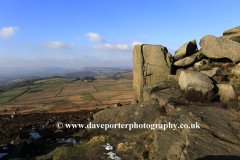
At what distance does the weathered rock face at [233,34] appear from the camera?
16870 mm

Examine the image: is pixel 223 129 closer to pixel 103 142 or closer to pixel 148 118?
pixel 148 118

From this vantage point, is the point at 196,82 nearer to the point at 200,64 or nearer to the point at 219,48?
the point at 200,64

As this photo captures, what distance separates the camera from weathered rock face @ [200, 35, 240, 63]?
53.8 feet

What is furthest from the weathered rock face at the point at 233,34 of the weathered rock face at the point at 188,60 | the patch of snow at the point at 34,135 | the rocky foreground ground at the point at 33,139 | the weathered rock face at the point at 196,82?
the patch of snow at the point at 34,135

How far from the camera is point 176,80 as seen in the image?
61.4ft

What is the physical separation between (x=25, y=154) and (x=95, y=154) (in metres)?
5.87

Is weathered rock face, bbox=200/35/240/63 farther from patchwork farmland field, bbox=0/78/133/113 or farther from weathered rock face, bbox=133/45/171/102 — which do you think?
patchwork farmland field, bbox=0/78/133/113

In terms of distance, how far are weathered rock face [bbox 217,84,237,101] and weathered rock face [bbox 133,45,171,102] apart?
24.5 ft

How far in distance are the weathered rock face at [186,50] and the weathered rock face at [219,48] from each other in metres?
1.60

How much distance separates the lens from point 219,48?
685 inches

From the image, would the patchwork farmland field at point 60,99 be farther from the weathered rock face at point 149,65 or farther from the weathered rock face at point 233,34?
the weathered rock face at point 233,34

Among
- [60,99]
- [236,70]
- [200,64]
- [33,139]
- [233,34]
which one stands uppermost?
[233,34]

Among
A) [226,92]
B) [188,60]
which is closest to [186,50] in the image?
[188,60]

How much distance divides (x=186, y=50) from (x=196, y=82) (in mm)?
7597
